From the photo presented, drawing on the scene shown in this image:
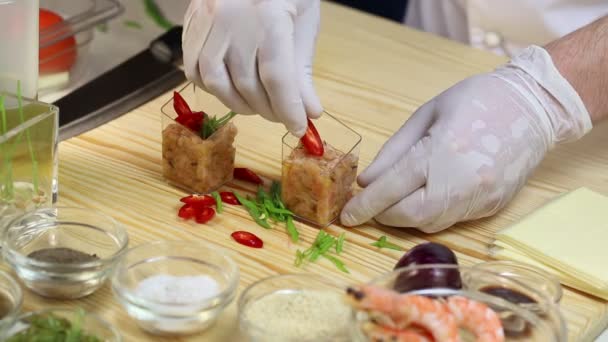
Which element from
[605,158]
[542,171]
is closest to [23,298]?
[542,171]

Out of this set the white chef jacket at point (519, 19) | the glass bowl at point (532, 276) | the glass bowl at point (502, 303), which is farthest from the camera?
the white chef jacket at point (519, 19)

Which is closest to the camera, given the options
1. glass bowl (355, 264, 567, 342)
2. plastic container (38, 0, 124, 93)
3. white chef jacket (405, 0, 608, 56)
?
glass bowl (355, 264, 567, 342)

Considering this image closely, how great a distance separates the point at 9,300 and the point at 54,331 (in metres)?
0.09

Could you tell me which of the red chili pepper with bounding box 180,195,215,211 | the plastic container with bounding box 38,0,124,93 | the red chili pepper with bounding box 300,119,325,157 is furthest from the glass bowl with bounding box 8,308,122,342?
the plastic container with bounding box 38,0,124,93

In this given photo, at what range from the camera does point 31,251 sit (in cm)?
115

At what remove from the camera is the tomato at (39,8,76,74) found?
1698 mm

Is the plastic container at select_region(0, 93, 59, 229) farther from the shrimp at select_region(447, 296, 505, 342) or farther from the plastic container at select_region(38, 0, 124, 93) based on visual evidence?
the shrimp at select_region(447, 296, 505, 342)

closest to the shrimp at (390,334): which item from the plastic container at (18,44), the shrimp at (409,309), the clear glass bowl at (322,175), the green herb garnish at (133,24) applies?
the shrimp at (409,309)

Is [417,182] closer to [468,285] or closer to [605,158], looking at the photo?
[468,285]

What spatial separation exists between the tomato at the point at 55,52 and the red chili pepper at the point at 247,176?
0.47 metres

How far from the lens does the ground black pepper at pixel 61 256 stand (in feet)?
3.71

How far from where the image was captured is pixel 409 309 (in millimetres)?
947

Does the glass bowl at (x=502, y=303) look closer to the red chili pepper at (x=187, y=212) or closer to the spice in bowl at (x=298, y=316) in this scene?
the spice in bowl at (x=298, y=316)

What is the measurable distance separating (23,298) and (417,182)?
1.96 feet
